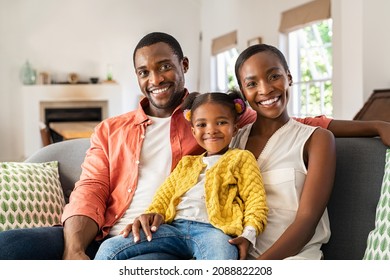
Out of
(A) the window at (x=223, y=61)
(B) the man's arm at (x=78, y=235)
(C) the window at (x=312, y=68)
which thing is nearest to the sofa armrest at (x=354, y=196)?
(B) the man's arm at (x=78, y=235)

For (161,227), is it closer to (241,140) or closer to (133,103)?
(241,140)

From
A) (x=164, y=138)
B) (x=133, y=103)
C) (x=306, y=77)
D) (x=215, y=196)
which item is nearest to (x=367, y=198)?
(x=215, y=196)

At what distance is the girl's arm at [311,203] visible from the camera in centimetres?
106

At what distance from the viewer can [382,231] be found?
1.12 metres

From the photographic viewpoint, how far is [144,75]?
1.34 meters

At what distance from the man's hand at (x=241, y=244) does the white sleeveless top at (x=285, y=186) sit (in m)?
0.05

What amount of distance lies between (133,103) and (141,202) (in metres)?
5.88

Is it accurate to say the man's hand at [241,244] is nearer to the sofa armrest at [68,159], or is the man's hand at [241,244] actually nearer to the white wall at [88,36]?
the sofa armrest at [68,159]

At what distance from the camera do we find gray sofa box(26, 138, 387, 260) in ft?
4.02

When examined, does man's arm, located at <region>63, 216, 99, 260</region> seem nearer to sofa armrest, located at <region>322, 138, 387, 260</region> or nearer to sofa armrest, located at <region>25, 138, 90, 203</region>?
sofa armrest, located at <region>25, 138, 90, 203</region>

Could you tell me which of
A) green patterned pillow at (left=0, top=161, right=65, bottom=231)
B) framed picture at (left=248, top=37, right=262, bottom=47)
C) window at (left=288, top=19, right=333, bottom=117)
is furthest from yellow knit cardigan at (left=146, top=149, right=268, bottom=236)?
framed picture at (left=248, top=37, right=262, bottom=47)

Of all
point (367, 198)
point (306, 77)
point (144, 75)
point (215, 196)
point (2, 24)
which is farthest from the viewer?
point (2, 24)

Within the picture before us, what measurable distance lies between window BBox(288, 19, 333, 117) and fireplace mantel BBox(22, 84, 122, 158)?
280 cm

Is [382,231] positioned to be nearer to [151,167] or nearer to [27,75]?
[151,167]
